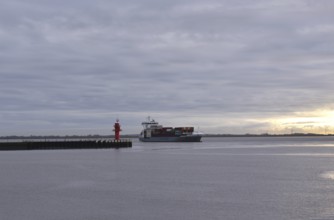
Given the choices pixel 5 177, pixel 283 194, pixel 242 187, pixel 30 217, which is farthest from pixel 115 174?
pixel 30 217

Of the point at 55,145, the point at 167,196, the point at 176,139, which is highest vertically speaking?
the point at 176,139

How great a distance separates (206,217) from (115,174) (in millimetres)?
24157

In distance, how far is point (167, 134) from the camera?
167 m

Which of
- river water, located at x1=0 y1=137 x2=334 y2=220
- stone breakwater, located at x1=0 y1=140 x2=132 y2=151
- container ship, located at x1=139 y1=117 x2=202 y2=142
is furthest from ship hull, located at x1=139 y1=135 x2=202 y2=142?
river water, located at x1=0 y1=137 x2=334 y2=220

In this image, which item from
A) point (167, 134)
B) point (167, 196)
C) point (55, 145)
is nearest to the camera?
point (167, 196)

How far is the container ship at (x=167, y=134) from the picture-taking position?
168 metres

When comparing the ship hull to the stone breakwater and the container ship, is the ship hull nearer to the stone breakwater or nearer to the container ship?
the container ship

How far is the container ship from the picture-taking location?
550ft

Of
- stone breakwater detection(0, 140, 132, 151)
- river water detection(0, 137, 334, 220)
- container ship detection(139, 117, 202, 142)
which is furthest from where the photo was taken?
container ship detection(139, 117, 202, 142)

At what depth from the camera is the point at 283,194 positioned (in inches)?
1315

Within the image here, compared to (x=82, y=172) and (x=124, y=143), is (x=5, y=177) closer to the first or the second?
(x=82, y=172)

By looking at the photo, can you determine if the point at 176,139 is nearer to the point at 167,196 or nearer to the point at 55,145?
the point at 55,145

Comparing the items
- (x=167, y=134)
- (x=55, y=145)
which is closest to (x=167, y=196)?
(x=55, y=145)

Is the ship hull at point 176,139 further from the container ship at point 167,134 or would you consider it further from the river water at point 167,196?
the river water at point 167,196
